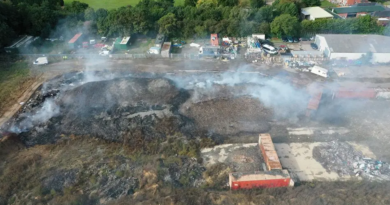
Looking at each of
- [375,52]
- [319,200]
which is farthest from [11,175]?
[375,52]

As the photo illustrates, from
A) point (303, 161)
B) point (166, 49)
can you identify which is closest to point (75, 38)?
point (166, 49)

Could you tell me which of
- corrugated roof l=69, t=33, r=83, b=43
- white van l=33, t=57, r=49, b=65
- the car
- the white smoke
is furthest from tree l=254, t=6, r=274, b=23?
the white smoke

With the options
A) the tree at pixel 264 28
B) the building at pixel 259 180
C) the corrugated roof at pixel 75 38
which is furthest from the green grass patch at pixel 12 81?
the tree at pixel 264 28

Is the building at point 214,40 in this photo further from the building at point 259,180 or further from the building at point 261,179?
the building at point 259,180

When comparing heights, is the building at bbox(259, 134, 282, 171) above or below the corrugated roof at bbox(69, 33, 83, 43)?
below

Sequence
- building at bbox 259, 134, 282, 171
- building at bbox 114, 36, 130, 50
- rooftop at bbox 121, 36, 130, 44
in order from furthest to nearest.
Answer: rooftop at bbox 121, 36, 130, 44, building at bbox 114, 36, 130, 50, building at bbox 259, 134, 282, 171

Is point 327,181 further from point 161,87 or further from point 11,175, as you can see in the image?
point 11,175

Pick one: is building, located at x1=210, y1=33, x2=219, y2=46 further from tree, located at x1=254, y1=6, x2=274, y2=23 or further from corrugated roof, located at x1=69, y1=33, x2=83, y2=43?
corrugated roof, located at x1=69, y1=33, x2=83, y2=43
